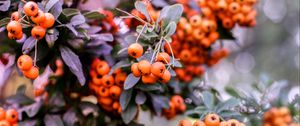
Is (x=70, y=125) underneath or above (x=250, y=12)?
underneath

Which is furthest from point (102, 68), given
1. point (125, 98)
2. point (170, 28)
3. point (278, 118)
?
point (278, 118)

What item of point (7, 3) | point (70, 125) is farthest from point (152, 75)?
point (7, 3)

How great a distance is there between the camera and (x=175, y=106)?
186 cm

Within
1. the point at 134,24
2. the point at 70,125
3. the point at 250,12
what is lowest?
the point at 70,125

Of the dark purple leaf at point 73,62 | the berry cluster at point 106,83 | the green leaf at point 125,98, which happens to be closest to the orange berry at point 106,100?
the berry cluster at point 106,83

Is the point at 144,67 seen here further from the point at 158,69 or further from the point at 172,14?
the point at 172,14

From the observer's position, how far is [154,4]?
1.94 metres

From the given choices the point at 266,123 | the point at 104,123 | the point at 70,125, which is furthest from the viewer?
the point at 104,123

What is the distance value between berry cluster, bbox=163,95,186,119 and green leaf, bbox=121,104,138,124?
173 mm

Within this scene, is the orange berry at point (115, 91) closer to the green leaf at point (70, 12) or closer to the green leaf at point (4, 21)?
the green leaf at point (70, 12)

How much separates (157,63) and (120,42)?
43 cm

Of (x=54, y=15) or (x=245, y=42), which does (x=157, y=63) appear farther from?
(x=245, y=42)

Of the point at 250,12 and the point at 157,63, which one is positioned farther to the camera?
the point at 250,12

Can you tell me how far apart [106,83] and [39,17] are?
0.43 m
